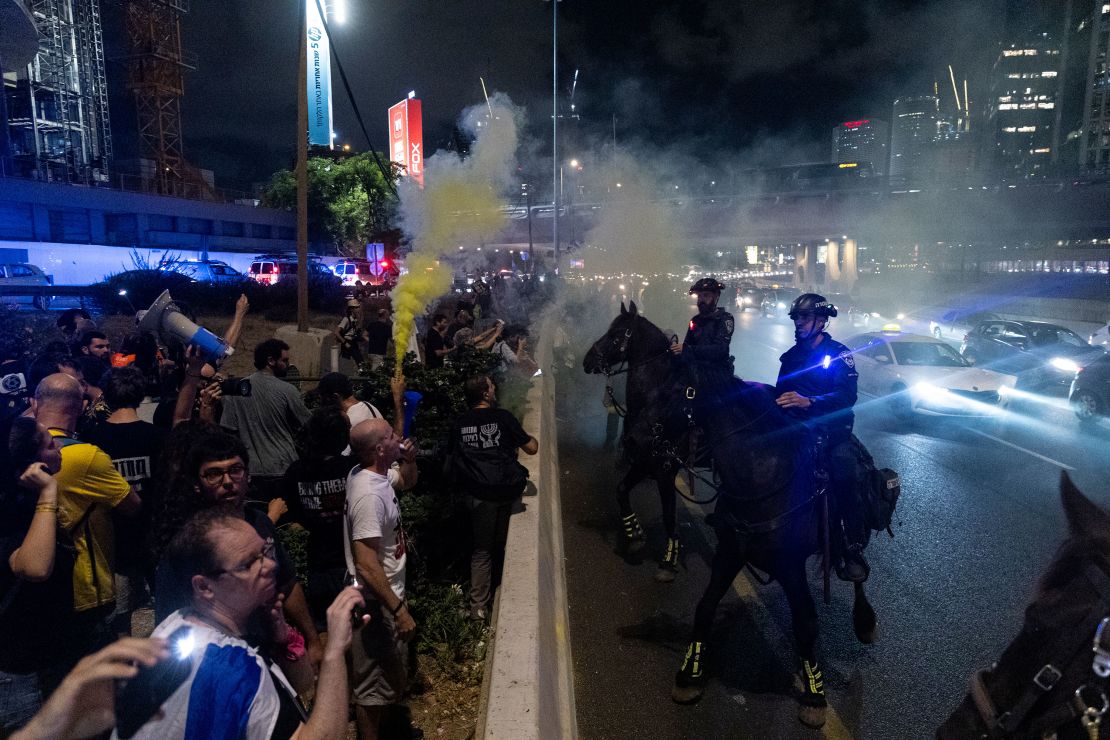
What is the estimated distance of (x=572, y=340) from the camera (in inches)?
896

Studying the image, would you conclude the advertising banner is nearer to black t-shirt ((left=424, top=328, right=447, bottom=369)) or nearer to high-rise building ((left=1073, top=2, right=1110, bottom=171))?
black t-shirt ((left=424, top=328, right=447, bottom=369))

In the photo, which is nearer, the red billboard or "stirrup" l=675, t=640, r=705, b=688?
"stirrup" l=675, t=640, r=705, b=688

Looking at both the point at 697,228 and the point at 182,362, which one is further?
the point at 697,228

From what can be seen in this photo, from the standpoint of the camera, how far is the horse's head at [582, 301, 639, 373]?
7.22 m

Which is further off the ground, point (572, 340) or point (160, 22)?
point (160, 22)

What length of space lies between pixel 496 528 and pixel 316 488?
1763 mm

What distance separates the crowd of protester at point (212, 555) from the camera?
1767 mm

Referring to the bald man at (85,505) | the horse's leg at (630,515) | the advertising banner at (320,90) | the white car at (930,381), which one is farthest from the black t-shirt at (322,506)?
the advertising banner at (320,90)

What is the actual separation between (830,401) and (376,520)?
332 cm

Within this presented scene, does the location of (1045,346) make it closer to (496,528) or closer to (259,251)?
(496,528)

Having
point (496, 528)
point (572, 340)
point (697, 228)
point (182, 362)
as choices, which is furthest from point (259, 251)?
point (496, 528)

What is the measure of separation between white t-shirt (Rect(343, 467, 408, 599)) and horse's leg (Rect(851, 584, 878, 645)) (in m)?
3.32

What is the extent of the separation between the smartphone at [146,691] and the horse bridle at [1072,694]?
223 centimetres

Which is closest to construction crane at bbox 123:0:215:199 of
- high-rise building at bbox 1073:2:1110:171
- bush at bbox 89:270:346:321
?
bush at bbox 89:270:346:321
